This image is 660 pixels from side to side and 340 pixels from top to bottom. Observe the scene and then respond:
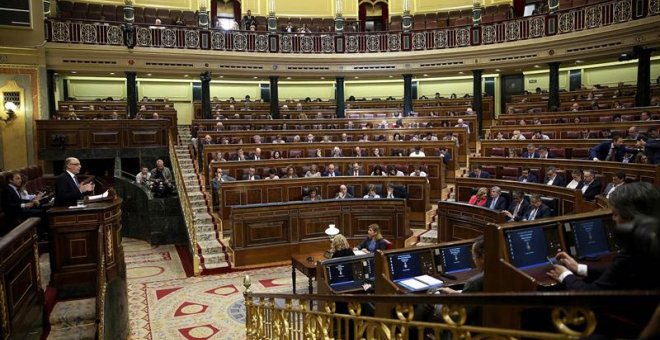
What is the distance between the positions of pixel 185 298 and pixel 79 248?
2370 millimetres

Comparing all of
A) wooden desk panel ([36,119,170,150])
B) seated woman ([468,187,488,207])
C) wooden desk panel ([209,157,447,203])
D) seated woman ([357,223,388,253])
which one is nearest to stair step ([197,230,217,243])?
wooden desk panel ([209,157,447,203])

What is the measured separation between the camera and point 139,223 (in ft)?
34.4

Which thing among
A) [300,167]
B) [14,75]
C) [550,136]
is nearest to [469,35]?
[550,136]

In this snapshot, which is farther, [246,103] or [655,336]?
[246,103]

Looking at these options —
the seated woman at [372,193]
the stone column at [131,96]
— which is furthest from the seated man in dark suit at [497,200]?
the stone column at [131,96]

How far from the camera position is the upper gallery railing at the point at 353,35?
1293 cm

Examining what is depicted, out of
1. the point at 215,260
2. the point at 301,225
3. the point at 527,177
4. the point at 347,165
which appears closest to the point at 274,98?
the point at 347,165

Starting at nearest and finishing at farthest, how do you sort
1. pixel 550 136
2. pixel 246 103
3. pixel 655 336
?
pixel 655 336 → pixel 550 136 → pixel 246 103

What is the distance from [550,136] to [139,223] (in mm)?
9420

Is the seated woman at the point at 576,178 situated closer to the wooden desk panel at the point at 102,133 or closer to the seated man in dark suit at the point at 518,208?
the seated man in dark suit at the point at 518,208

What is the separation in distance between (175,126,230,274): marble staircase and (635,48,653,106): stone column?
1072cm

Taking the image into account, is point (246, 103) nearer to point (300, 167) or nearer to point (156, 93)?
point (156, 93)

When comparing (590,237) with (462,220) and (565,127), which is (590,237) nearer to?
(462,220)

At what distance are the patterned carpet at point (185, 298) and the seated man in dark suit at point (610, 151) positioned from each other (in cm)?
528
